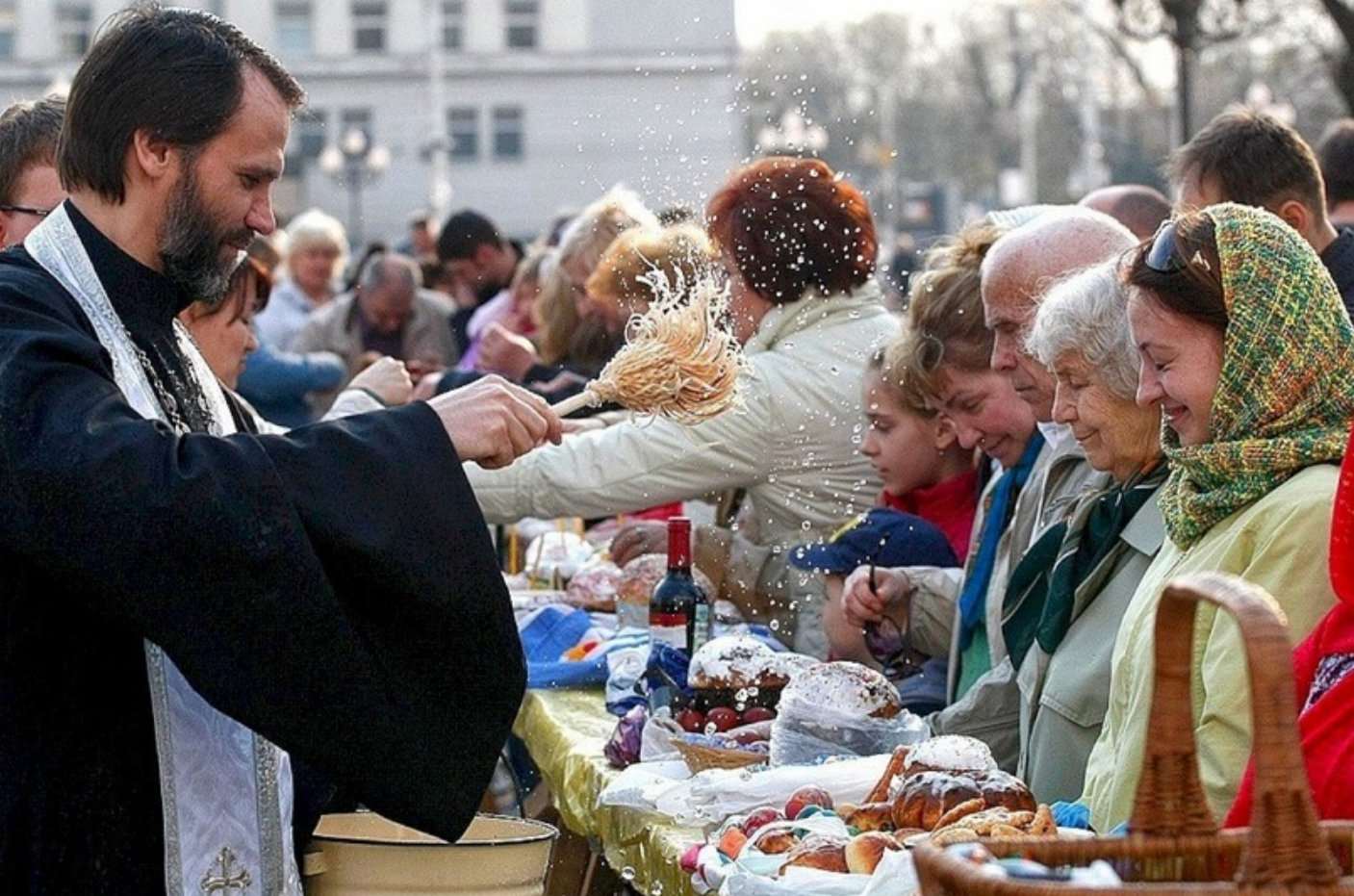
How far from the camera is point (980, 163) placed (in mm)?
59312

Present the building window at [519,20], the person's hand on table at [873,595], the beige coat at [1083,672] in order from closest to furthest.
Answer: the beige coat at [1083,672], the person's hand on table at [873,595], the building window at [519,20]

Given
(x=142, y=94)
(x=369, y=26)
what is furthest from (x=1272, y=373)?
(x=369, y=26)

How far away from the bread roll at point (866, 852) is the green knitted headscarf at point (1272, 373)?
602 mm

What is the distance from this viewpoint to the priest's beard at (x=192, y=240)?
2988 millimetres

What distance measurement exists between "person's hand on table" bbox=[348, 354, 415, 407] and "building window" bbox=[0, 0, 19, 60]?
55813mm

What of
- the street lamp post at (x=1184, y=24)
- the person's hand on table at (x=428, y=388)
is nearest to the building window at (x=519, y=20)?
the street lamp post at (x=1184, y=24)

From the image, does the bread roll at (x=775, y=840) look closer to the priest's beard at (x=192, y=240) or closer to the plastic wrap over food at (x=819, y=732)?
the plastic wrap over food at (x=819, y=732)

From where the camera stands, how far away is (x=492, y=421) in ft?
9.52

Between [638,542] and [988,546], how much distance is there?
162 cm

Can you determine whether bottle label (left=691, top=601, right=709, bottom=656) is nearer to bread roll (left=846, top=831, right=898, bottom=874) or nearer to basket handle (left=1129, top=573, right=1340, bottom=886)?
bread roll (left=846, top=831, right=898, bottom=874)

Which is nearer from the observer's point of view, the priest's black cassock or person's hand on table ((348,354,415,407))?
the priest's black cassock

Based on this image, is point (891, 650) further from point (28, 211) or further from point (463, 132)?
point (463, 132)

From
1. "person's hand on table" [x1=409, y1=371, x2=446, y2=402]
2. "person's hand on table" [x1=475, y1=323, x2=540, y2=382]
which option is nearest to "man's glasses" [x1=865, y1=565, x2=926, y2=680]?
"person's hand on table" [x1=409, y1=371, x2=446, y2=402]

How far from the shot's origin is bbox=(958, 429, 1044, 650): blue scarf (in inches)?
172
